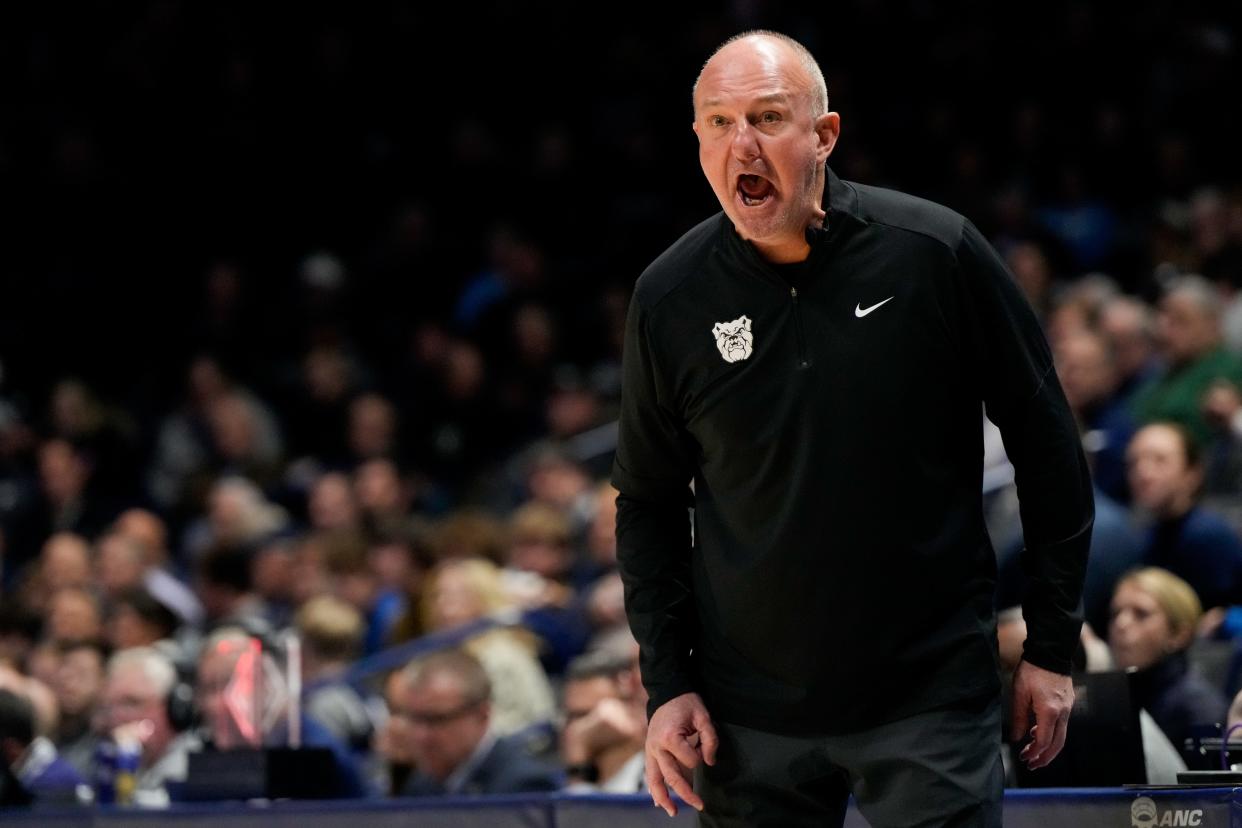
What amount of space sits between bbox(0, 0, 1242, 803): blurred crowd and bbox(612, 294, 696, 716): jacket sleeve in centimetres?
242

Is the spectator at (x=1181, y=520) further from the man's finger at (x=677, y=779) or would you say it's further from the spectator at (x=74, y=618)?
the spectator at (x=74, y=618)

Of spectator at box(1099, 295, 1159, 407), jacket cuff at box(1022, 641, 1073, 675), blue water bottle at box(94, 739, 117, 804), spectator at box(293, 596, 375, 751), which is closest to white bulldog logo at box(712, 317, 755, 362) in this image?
jacket cuff at box(1022, 641, 1073, 675)

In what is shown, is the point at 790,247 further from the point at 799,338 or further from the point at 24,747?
the point at 24,747

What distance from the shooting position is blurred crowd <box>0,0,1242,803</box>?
6.42m

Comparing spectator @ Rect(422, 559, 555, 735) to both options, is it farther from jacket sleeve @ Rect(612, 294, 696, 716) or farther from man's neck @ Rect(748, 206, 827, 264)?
man's neck @ Rect(748, 206, 827, 264)

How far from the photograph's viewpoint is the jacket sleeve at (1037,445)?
262cm

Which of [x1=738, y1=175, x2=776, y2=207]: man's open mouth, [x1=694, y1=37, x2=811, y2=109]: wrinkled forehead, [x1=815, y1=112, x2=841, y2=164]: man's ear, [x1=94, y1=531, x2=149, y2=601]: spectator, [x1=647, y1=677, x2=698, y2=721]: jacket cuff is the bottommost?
[x1=647, y1=677, x2=698, y2=721]: jacket cuff

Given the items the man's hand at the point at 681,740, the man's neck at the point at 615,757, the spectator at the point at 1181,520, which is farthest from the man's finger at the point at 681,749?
the spectator at the point at 1181,520

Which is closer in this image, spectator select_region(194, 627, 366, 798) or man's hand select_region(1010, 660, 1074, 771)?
man's hand select_region(1010, 660, 1074, 771)

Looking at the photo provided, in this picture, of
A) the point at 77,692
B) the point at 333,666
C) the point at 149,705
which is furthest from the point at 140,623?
the point at 149,705

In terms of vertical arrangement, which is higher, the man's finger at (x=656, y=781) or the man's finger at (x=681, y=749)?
the man's finger at (x=681, y=749)

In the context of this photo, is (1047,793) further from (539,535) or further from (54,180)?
(54,180)

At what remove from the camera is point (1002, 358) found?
2.62 metres

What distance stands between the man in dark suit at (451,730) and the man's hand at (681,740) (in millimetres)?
2691
